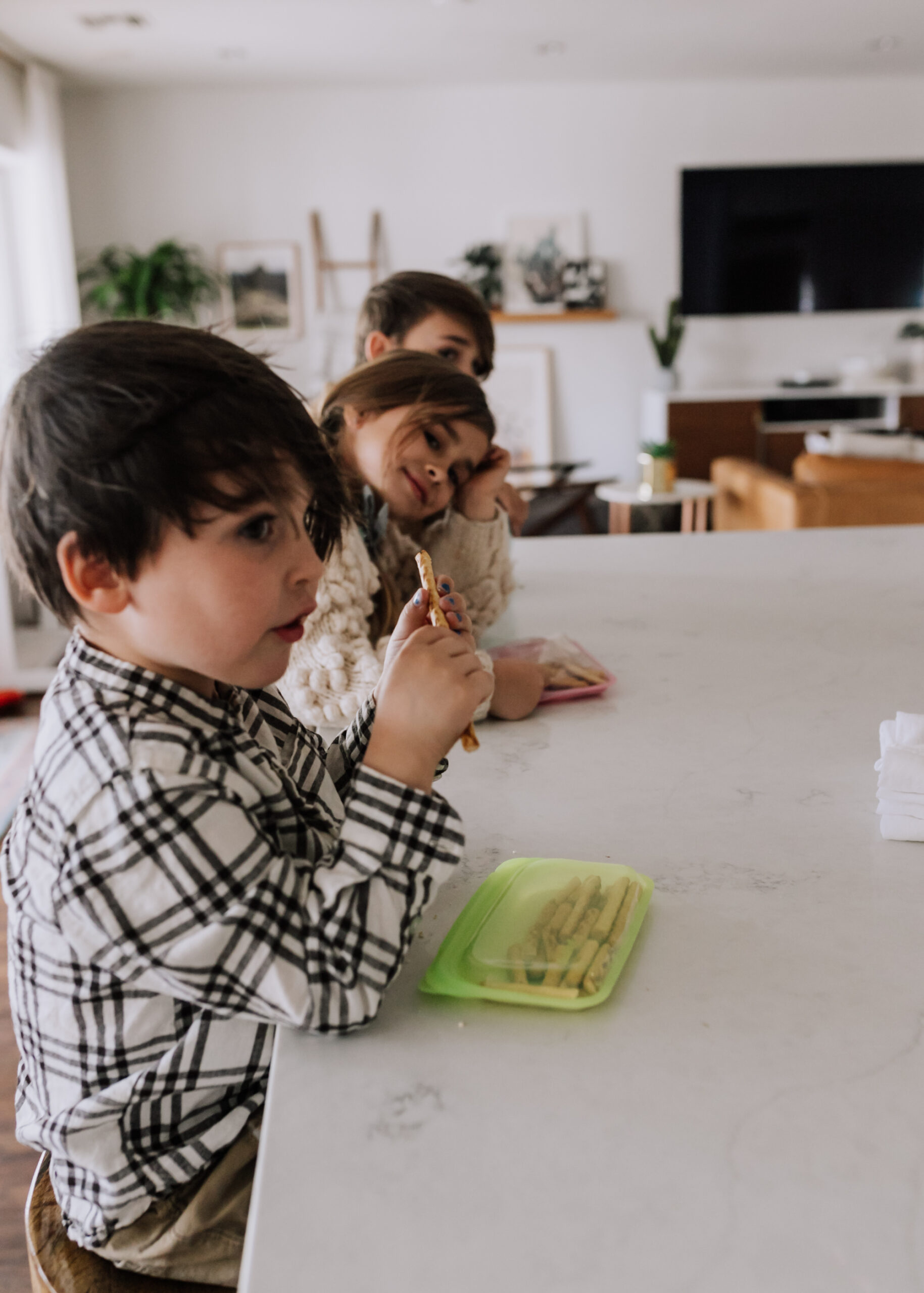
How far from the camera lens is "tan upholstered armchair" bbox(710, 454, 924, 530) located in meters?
3.62

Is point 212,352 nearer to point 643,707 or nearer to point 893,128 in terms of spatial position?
point 643,707

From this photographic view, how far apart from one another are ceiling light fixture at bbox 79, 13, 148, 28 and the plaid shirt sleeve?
4.94 metres

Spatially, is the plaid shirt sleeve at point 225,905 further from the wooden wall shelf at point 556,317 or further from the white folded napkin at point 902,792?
the wooden wall shelf at point 556,317

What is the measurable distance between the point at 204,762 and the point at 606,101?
653 cm

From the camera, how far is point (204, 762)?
62 centimetres

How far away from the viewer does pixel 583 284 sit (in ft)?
21.0

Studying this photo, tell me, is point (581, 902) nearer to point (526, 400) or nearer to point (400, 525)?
point (400, 525)

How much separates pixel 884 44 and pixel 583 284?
6.28 ft

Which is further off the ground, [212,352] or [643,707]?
[212,352]

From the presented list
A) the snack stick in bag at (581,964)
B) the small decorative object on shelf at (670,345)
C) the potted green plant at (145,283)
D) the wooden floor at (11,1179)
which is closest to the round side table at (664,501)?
the small decorative object on shelf at (670,345)

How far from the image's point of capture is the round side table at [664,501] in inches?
196

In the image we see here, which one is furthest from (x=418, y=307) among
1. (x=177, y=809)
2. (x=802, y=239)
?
(x=802, y=239)

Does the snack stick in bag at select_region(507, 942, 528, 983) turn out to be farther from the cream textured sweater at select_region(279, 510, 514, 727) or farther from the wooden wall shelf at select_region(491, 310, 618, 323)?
the wooden wall shelf at select_region(491, 310, 618, 323)

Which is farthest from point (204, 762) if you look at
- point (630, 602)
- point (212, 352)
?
point (630, 602)
